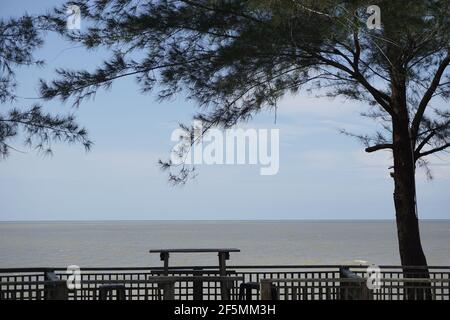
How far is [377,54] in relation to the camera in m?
10.1

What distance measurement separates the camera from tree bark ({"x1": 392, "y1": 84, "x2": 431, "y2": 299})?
9.98 m

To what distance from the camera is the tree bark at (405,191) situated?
998 cm

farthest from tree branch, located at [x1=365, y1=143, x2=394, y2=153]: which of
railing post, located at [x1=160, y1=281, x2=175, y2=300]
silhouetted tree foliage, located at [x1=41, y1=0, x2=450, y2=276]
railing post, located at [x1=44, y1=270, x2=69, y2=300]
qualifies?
railing post, located at [x1=44, y1=270, x2=69, y2=300]

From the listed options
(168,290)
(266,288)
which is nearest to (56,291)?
(168,290)

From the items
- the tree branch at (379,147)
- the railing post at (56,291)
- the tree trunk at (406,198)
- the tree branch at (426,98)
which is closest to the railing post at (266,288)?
the railing post at (56,291)

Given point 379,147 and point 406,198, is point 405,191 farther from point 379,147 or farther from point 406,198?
point 379,147

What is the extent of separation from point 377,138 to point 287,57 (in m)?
3.34

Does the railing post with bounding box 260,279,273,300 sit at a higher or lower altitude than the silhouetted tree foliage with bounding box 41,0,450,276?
lower

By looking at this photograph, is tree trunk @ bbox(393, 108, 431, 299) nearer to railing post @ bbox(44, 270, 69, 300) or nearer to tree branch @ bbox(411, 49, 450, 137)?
tree branch @ bbox(411, 49, 450, 137)

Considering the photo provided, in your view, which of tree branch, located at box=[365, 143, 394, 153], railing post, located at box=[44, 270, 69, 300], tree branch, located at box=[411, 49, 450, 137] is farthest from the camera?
tree branch, located at box=[365, 143, 394, 153]

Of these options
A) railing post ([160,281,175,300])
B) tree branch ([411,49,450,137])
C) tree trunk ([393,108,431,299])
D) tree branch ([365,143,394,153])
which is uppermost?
tree branch ([411,49,450,137])

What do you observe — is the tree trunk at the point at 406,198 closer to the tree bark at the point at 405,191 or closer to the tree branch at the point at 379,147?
the tree bark at the point at 405,191
